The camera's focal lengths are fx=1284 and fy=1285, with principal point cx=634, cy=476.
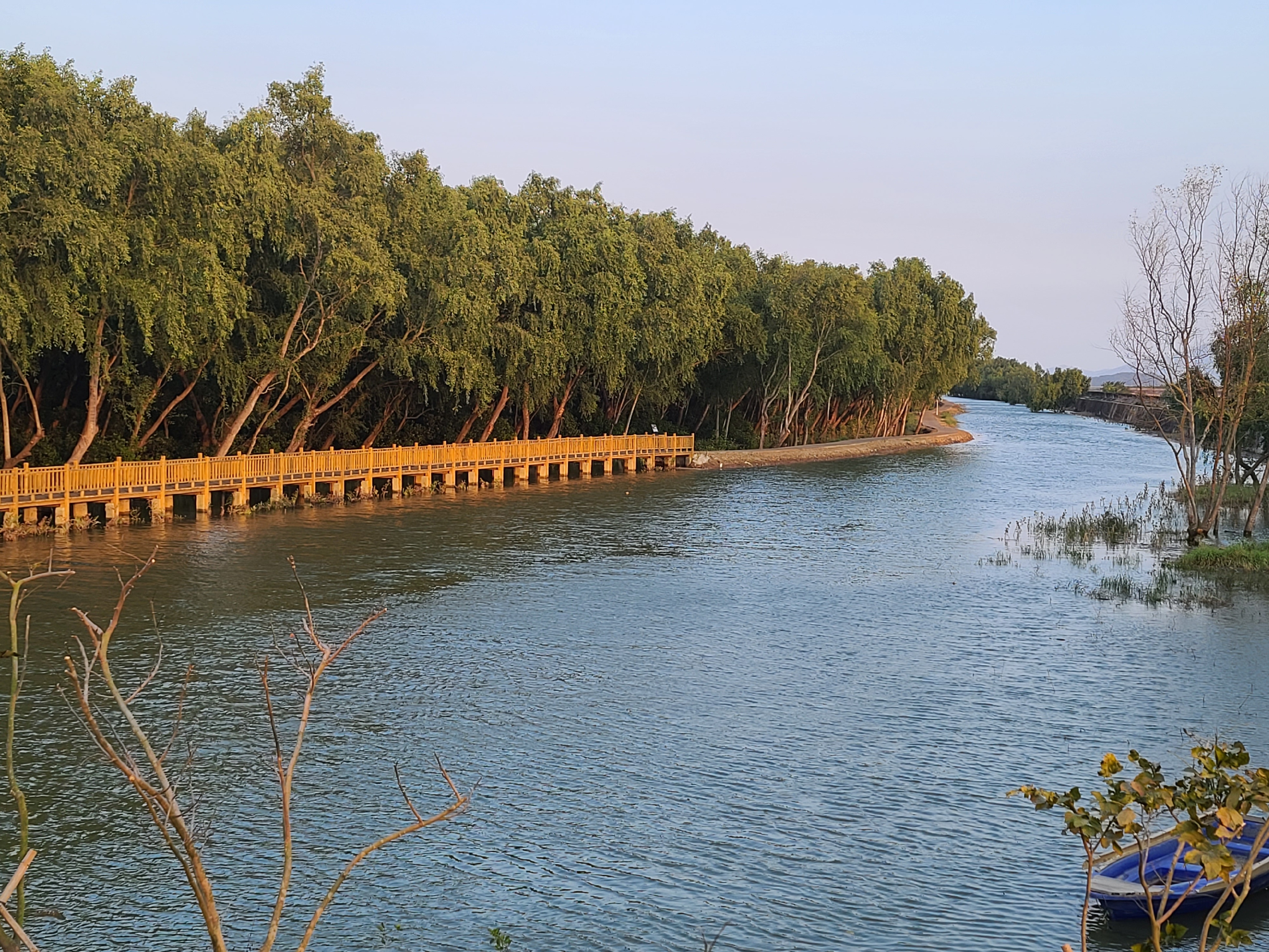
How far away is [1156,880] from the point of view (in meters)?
11.4

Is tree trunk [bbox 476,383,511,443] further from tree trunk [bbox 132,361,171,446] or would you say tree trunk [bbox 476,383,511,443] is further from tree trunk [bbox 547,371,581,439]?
tree trunk [bbox 132,361,171,446]

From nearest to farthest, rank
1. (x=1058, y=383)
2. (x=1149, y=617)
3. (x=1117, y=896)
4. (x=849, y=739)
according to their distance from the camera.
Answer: (x=1117, y=896) < (x=849, y=739) < (x=1149, y=617) < (x=1058, y=383)

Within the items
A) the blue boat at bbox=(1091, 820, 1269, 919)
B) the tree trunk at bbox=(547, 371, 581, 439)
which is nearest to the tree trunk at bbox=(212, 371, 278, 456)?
the tree trunk at bbox=(547, 371, 581, 439)

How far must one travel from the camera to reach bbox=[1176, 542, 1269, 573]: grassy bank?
103 feet

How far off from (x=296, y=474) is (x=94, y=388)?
8.61 metres

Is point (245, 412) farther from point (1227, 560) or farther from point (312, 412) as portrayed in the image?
point (1227, 560)

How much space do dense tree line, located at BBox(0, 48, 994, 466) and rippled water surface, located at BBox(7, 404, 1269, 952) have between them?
243 inches

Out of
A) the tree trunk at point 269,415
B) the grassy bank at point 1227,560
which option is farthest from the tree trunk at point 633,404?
the grassy bank at point 1227,560

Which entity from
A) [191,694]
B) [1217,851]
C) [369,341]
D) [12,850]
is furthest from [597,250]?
[1217,851]

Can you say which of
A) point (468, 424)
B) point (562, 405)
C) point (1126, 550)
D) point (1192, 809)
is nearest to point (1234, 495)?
point (1126, 550)

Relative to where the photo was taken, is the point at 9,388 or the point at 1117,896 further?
the point at 9,388

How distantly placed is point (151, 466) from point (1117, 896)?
31.5 metres

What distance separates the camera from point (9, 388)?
39594 millimetres

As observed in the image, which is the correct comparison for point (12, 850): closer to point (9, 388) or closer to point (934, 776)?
point (934, 776)
